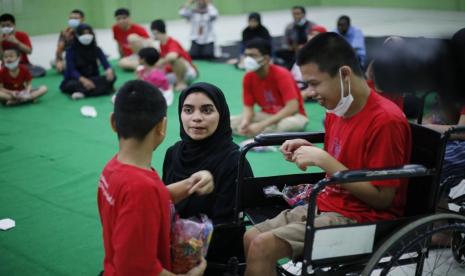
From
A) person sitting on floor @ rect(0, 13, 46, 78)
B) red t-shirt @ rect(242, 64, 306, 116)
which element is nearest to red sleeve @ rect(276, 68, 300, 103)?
red t-shirt @ rect(242, 64, 306, 116)

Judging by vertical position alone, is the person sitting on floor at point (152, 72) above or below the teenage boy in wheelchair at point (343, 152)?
below

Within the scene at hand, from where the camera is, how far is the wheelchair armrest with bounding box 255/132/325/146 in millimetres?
2318

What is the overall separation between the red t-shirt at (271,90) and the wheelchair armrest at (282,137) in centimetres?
258

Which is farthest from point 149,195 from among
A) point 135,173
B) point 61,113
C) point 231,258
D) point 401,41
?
point 61,113

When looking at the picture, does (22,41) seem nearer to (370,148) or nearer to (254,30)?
(254,30)

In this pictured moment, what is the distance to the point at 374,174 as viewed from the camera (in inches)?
71.5

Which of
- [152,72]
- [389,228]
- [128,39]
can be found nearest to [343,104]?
[389,228]

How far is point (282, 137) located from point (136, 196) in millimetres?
964

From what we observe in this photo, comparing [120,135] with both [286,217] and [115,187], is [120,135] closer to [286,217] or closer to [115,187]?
[115,187]

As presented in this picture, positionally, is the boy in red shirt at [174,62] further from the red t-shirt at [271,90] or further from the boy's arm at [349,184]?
the boy's arm at [349,184]

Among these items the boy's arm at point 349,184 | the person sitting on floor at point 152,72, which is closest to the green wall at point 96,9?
the person sitting on floor at point 152,72

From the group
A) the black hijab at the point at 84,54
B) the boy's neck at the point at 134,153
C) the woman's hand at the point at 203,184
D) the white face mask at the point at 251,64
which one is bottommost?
the black hijab at the point at 84,54

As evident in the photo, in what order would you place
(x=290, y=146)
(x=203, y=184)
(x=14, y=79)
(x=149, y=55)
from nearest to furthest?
(x=203, y=184), (x=290, y=146), (x=14, y=79), (x=149, y=55)

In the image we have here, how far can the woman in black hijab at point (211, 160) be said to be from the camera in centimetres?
237
